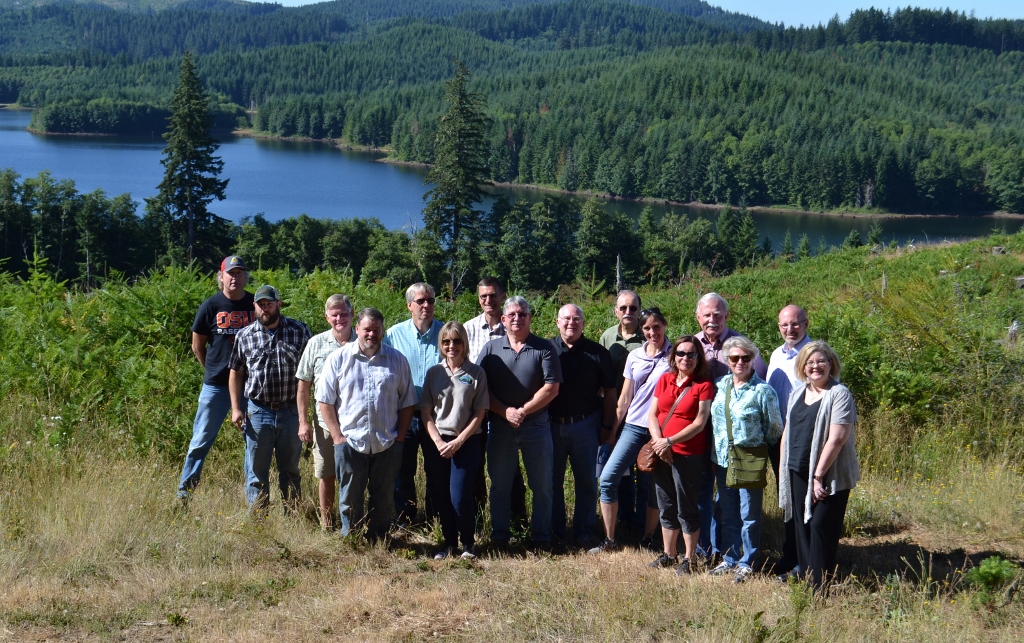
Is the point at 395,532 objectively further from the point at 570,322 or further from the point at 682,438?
the point at 682,438

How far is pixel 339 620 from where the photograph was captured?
168 inches

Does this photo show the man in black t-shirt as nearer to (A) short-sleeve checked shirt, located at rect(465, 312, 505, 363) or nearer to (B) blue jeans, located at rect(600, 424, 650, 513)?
(A) short-sleeve checked shirt, located at rect(465, 312, 505, 363)

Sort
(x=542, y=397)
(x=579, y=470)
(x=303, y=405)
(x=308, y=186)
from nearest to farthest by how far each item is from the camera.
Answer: (x=542, y=397) → (x=303, y=405) → (x=579, y=470) → (x=308, y=186)

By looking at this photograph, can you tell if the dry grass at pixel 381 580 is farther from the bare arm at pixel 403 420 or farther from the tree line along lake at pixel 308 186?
the tree line along lake at pixel 308 186

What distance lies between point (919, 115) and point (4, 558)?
16059 cm

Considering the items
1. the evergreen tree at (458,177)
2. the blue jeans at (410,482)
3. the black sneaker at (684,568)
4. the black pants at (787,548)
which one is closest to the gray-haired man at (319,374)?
the blue jeans at (410,482)

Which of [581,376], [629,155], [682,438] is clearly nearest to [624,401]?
[581,376]

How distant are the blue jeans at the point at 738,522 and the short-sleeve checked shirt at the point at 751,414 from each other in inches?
9.9

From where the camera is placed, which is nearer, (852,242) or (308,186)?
(852,242)

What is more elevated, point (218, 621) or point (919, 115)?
point (919, 115)

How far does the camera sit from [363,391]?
5031mm

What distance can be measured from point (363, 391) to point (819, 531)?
2.60m

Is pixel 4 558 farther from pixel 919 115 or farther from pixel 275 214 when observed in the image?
pixel 919 115

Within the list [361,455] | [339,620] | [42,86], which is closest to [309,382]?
[361,455]
